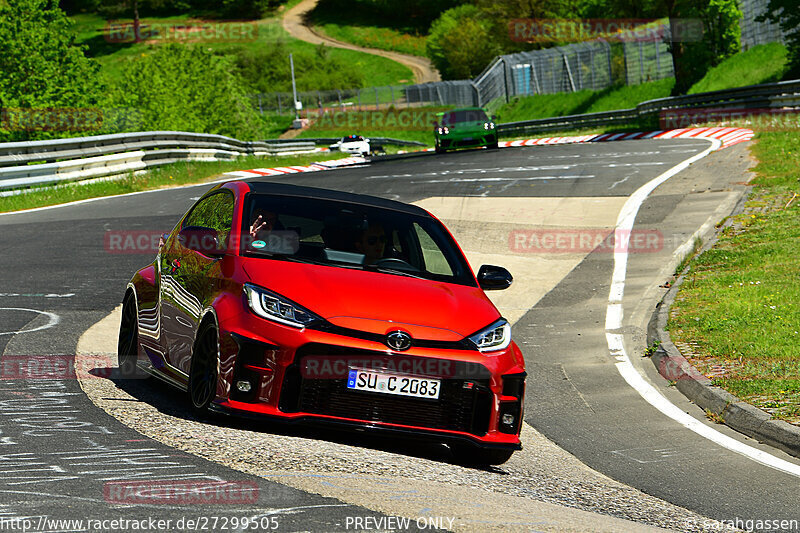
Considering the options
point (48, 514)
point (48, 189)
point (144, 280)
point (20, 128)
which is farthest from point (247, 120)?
point (48, 514)

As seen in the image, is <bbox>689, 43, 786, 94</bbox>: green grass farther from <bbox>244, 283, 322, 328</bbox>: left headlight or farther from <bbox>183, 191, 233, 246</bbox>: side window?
<bbox>244, 283, 322, 328</bbox>: left headlight

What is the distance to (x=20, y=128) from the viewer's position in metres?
34.9

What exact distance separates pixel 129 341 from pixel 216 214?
1313 millimetres

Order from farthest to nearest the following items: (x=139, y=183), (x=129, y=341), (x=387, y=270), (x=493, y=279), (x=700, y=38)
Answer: (x=700, y=38), (x=139, y=183), (x=129, y=341), (x=493, y=279), (x=387, y=270)

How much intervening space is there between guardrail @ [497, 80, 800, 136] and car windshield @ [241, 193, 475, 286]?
26.5 m

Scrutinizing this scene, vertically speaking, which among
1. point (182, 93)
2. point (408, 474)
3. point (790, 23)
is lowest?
point (408, 474)

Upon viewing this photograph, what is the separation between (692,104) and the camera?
38250 mm

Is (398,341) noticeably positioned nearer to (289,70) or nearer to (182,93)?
(182,93)

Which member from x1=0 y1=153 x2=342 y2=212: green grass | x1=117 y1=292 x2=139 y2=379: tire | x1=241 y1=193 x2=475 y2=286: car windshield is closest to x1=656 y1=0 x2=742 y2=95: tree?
x1=0 y1=153 x2=342 y2=212: green grass

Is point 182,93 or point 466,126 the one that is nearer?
point 466,126

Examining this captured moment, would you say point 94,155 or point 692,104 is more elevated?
point 94,155

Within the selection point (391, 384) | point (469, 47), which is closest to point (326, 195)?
point (391, 384)

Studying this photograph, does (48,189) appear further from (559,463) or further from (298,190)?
(559,463)

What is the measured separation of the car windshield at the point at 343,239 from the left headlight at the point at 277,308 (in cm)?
64
